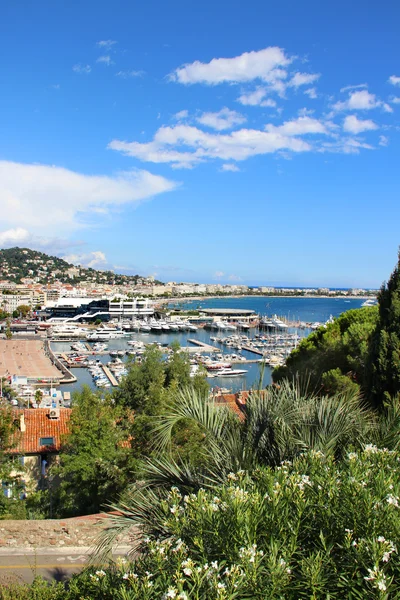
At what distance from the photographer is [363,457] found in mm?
2641

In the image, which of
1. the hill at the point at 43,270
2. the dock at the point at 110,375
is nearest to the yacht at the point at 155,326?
the dock at the point at 110,375

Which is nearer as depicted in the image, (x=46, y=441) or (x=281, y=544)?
(x=281, y=544)

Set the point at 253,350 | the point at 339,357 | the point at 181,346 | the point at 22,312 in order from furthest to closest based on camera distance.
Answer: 1. the point at 22,312
2. the point at 181,346
3. the point at 253,350
4. the point at 339,357

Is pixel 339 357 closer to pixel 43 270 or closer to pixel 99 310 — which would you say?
pixel 99 310

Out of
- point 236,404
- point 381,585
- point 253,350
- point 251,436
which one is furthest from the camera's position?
point 253,350

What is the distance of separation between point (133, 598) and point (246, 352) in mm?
49170

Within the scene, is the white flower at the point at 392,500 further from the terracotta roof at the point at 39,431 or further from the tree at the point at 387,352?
the terracotta roof at the point at 39,431

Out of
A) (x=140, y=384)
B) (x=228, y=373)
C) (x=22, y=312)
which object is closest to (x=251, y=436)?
(x=140, y=384)

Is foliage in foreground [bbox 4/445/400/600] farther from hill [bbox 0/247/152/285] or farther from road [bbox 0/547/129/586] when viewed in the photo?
hill [bbox 0/247/152/285]

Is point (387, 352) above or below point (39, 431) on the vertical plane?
above

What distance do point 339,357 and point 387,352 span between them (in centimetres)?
456

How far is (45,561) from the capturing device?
523cm

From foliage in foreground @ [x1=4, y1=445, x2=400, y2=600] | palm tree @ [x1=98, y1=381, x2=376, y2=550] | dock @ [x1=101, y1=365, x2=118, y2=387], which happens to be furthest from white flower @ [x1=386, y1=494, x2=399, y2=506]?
dock @ [x1=101, y1=365, x2=118, y2=387]

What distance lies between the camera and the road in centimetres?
493
